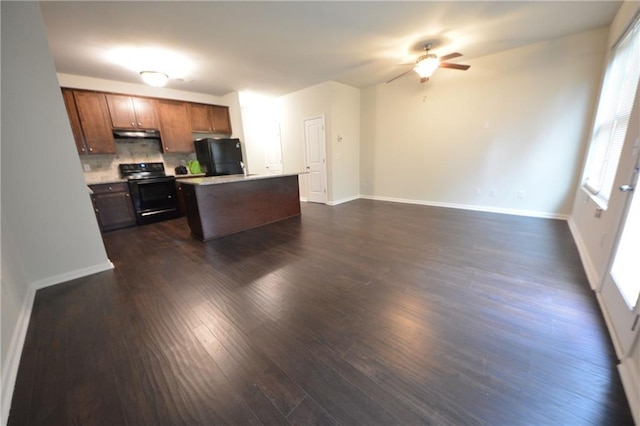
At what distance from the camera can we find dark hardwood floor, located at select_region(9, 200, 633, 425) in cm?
112

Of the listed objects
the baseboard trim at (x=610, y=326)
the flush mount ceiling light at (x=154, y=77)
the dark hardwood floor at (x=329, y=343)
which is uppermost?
the flush mount ceiling light at (x=154, y=77)

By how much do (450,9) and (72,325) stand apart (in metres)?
4.66

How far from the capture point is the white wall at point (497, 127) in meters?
3.47

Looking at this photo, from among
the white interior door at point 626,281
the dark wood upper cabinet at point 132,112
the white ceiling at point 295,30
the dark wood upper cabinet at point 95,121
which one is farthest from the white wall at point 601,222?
the dark wood upper cabinet at point 95,121

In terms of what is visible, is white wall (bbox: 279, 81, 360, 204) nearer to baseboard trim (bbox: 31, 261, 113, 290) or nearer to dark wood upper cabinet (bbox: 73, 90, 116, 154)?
dark wood upper cabinet (bbox: 73, 90, 116, 154)

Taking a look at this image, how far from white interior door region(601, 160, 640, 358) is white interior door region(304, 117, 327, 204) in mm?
4541

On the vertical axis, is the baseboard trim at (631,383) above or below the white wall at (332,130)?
below

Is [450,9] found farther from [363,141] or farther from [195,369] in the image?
[195,369]

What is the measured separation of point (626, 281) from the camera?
1.46 m

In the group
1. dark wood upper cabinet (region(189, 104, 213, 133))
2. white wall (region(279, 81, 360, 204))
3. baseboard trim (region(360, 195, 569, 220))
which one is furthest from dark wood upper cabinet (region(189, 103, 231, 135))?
baseboard trim (region(360, 195, 569, 220))

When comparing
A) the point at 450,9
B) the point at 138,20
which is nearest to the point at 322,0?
the point at 450,9

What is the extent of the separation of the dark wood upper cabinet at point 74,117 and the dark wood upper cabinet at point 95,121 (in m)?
0.04

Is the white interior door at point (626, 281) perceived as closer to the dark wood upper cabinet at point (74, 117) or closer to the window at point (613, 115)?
the window at point (613, 115)

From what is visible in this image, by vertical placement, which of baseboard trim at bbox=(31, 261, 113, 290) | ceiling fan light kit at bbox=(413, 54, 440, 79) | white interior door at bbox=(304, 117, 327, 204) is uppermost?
ceiling fan light kit at bbox=(413, 54, 440, 79)
